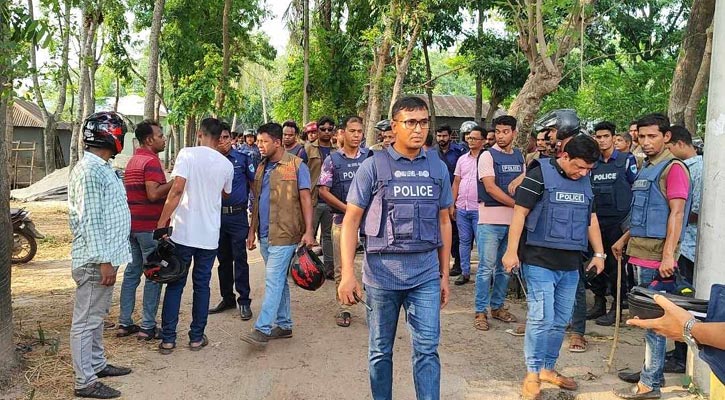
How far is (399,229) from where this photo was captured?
3.50 m

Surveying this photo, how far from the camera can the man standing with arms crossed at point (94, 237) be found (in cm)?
402

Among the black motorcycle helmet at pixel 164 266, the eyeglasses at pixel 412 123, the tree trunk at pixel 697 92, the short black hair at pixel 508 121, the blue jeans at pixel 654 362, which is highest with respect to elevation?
the tree trunk at pixel 697 92

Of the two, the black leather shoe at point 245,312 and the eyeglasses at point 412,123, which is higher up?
the eyeglasses at point 412,123

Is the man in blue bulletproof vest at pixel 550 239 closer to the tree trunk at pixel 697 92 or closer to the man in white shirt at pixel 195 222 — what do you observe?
the man in white shirt at pixel 195 222

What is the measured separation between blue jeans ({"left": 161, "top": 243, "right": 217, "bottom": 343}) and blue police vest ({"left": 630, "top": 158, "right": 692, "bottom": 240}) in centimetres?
352

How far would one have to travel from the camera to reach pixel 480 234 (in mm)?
5836

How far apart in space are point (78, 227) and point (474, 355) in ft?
10.8

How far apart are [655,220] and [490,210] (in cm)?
159

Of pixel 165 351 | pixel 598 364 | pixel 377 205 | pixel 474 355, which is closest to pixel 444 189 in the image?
pixel 377 205

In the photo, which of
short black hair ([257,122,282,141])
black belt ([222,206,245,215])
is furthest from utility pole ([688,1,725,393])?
black belt ([222,206,245,215])

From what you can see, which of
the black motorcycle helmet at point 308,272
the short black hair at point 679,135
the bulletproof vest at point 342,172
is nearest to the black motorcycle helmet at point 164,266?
the black motorcycle helmet at point 308,272

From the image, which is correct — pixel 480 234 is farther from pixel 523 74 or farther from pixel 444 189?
pixel 523 74

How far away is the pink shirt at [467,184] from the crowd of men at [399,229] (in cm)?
92

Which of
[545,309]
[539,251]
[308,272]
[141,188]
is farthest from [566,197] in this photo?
[141,188]
